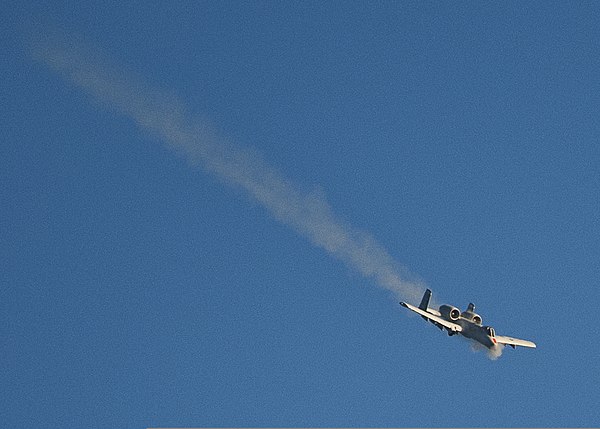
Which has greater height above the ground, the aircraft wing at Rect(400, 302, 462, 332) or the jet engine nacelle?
the jet engine nacelle

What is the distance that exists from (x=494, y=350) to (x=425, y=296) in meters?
7.03

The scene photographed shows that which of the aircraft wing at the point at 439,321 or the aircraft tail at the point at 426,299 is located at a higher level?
the aircraft tail at the point at 426,299

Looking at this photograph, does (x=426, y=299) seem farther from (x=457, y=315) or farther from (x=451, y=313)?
(x=457, y=315)

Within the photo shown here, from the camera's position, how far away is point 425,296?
13175cm

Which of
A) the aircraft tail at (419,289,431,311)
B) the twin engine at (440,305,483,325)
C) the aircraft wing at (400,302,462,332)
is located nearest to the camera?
the aircraft wing at (400,302,462,332)

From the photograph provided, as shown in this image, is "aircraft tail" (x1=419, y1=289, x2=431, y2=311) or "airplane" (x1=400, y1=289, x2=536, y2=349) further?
"aircraft tail" (x1=419, y1=289, x2=431, y2=311)

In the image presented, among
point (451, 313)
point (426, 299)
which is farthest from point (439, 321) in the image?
point (426, 299)

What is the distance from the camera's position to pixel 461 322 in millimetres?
129875

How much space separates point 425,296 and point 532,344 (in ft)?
34.6

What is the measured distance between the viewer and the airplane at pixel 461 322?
128250mm

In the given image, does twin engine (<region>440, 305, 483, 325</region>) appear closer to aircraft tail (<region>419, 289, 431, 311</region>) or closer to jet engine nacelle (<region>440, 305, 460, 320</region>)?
jet engine nacelle (<region>440, 305, 460, 320</region>)

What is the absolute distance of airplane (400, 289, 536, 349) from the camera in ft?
421

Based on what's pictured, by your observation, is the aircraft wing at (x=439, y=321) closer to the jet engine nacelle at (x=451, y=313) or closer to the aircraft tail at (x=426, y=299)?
the jet engine nacelle at (x=451, y=313)

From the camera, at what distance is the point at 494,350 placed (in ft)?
421
